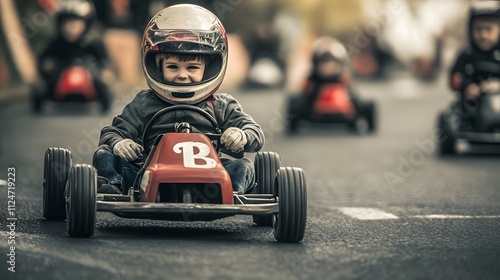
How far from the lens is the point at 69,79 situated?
71.3 ft

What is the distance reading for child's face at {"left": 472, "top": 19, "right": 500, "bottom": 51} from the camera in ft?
55.0

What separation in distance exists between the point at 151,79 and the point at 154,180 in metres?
1.05

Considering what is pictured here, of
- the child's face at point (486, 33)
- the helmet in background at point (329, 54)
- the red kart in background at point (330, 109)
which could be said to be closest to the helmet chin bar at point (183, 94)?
the child's face at point (486, 33)

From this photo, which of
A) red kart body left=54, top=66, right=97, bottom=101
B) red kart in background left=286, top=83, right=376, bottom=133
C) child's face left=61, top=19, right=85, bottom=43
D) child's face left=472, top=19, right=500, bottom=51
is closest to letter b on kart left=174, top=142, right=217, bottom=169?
child's face left=472, top=19, right=500, bottom=51

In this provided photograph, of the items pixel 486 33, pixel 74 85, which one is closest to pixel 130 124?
pixel 486 33

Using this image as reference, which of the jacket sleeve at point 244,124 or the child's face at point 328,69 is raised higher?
the jacket sleeve at point 244,124

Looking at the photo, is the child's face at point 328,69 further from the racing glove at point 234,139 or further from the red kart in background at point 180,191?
the racing glove at point 234,139

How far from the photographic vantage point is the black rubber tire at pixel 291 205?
8.05 m

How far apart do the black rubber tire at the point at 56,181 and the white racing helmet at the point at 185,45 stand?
2.32ft

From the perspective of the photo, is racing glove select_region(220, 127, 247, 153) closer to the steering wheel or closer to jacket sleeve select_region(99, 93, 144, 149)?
the steering wheel

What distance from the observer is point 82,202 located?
7.93m

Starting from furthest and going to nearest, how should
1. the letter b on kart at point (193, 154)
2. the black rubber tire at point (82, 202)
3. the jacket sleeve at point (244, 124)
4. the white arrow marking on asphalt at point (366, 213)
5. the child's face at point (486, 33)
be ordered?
the child's face at point (486, 33)
the white arrow marking on asphalt at point (366, 213)
the jacket sleeve at point (244, 124)
the letter b on kart at point (193, 154)
the black rubber tire at point (82, 202)

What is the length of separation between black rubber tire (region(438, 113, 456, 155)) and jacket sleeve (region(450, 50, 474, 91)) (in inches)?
22.2

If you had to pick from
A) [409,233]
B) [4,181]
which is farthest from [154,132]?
[4,181]
